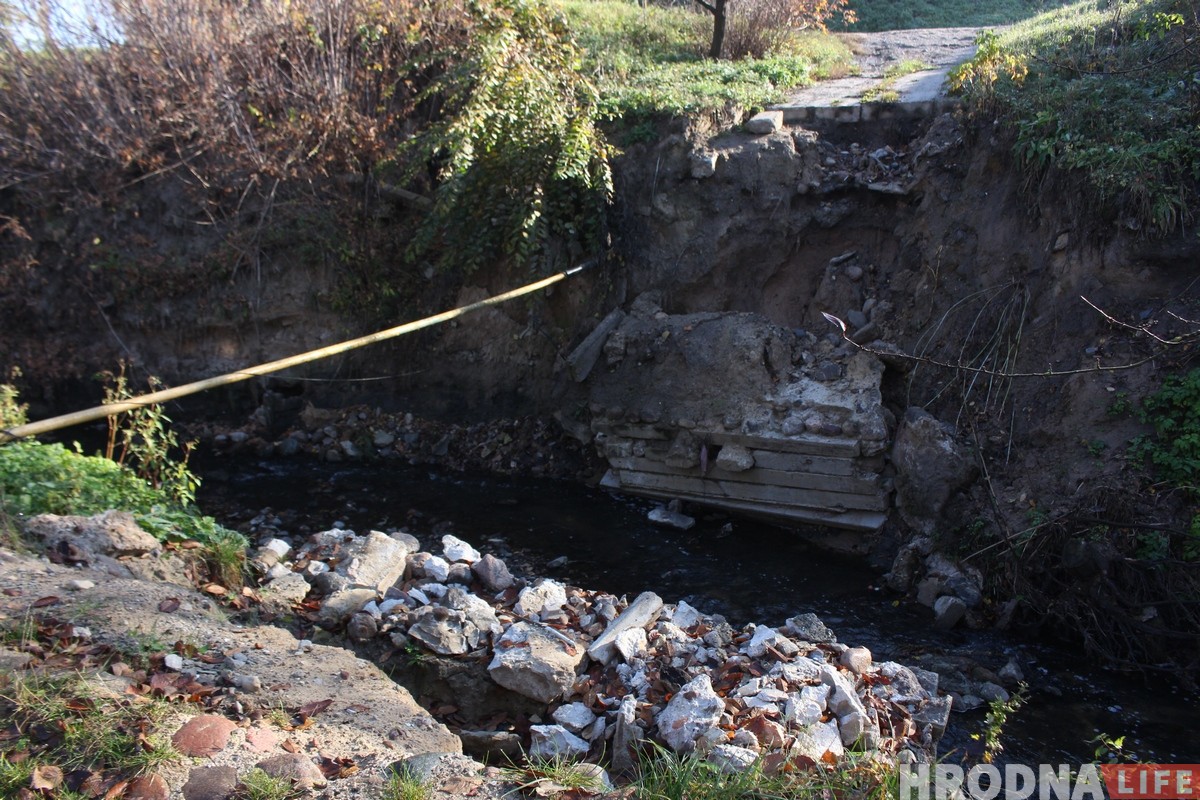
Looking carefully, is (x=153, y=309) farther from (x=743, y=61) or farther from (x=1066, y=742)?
(x=1066, y=742)

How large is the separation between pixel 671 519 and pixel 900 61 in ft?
20.7

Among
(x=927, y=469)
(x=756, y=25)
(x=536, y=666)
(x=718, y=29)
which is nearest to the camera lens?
(x=536, y=666)

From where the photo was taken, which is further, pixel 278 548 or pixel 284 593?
pixel 278 548

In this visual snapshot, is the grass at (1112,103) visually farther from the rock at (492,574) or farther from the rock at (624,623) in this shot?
the rock at (492,574)

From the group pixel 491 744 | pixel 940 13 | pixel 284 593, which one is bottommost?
pixel 491 744

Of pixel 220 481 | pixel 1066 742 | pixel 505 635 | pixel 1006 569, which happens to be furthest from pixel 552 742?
pixel 220 481

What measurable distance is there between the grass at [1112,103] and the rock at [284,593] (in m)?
5.56

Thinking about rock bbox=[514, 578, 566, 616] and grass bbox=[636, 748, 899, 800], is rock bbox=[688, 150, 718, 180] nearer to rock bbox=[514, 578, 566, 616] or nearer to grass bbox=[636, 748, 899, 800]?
rock bbox=[514, 578, 566, 616]

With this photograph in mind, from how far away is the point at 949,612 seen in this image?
5.05 metres

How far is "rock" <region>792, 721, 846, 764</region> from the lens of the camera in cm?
311

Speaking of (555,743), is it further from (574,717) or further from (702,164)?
(702,164)

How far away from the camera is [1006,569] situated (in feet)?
17.0

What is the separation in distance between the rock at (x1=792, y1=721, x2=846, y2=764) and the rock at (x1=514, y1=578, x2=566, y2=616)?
1635 millimetres

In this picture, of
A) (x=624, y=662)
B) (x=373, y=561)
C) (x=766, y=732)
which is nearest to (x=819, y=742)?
(x=766, y=732)
